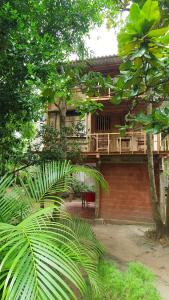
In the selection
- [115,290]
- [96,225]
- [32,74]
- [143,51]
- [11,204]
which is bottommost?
[96,225]

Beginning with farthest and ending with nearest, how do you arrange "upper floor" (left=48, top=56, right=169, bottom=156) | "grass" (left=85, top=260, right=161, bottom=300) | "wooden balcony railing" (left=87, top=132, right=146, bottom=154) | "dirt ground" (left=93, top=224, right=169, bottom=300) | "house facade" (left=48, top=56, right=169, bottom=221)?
"wooden balcony railing" (left=87, top=132, right=146, bottom=154)
"house facade" (left=48, top=56, right=169, bottom=221)
"upper floor" (left=48, top=56, right=169, bottom=156)
"dirt ground" (left=93, top=224, right=169, bottom=300)
"grass" (left=85, top=260, right=161, bottom=300)

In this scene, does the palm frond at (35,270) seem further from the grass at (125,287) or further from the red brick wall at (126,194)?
the red brick wall at (126,194)

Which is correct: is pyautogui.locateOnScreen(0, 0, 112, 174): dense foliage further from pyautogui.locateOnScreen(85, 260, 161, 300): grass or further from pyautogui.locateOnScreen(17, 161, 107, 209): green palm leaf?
pyautogui.locateOnScreen(85, 260, 161, 300): grass

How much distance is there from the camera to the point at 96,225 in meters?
10.6

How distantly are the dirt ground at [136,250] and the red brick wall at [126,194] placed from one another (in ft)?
2.76

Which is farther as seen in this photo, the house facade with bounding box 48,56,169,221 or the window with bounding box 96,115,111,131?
the window with bounding box 96,115,111,131

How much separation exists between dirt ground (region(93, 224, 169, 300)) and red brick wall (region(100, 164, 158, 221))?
841 millimetres

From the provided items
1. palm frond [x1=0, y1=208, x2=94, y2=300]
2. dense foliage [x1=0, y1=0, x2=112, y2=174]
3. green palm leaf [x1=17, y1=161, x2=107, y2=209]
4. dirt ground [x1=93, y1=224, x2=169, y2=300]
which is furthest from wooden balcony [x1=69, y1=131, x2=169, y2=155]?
palm frond [x1=0, y1=208, x2=94, y2=300]

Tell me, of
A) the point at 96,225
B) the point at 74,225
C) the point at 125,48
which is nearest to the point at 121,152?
the point at 96,225

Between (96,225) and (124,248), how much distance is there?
3.22 metres

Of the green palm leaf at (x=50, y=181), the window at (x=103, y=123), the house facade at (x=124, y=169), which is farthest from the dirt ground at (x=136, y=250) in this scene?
the window at (x=103, y=123)

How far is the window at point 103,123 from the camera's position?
507 inches

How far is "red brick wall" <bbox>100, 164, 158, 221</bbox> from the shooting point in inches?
425

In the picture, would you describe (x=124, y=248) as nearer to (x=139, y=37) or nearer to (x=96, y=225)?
(x=96, y=225)
